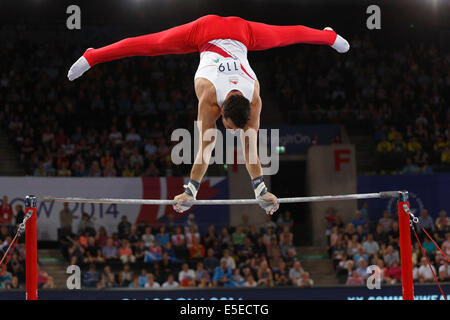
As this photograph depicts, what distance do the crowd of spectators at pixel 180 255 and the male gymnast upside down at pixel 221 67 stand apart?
5483mm

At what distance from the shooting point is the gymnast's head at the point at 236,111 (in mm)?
5043

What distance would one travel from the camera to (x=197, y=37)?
18.9ft

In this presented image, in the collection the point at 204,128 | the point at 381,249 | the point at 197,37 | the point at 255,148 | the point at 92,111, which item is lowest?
the point at 381,249

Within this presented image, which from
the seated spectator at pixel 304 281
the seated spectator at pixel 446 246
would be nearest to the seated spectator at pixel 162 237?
the seated spectator at pixel 304 281

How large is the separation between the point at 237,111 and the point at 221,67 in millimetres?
608

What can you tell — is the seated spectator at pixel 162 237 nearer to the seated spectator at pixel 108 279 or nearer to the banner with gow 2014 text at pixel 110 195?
the banner with gow 2014 text at pixel 110 195

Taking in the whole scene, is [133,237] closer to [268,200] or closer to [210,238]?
[210,238]

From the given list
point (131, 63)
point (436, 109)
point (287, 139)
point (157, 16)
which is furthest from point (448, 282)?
point (157, 16)

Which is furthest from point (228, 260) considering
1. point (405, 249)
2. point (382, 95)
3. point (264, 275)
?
point (382, 95)

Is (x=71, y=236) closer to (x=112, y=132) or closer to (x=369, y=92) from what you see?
(x=112, y=132)

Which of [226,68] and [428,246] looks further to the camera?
[428,246]

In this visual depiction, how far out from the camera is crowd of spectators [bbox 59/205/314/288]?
35.7 ft

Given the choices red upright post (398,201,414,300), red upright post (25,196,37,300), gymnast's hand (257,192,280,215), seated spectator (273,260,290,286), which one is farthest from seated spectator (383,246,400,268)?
red upright post (25,196,37,300)
